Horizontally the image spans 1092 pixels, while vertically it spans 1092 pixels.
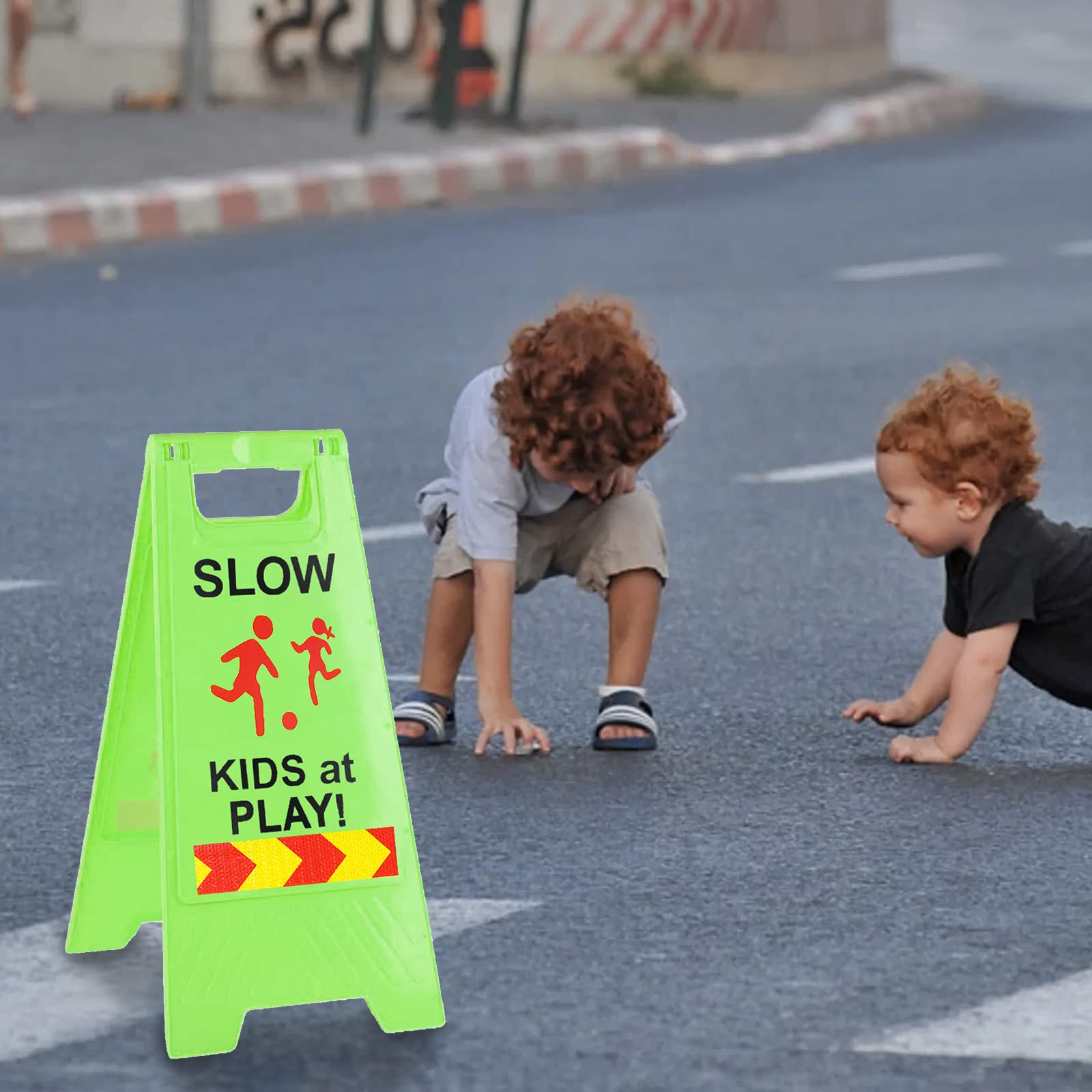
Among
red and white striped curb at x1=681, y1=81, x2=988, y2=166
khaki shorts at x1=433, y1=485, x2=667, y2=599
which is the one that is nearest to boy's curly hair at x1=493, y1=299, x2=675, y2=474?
khaki shorts at x1=433, y1=485, x2=667, y2=599

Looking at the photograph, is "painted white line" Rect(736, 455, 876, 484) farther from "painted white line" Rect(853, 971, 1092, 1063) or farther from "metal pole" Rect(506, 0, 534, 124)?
"metal pole" Rect(506, 0, 534, 124)

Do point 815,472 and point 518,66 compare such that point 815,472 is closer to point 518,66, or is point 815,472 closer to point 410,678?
point 410,678

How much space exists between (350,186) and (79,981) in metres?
12.0

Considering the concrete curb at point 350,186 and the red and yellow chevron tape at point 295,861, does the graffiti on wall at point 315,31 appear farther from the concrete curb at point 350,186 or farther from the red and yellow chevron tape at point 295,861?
the red and yellow chevron tape at point 295,861

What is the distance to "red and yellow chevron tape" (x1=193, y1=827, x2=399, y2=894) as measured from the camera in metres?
3.31

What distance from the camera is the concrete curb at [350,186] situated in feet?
44.8

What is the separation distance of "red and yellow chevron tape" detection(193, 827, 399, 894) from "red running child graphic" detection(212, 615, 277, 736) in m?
0.14

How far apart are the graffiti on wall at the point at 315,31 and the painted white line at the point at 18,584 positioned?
13804 millimetres

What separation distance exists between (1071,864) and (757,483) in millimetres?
3516

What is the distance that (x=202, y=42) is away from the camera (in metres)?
17.9

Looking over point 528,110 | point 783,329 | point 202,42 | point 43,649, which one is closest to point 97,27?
point 202,42

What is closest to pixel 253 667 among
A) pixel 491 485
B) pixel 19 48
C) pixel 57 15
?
pixel 491 485

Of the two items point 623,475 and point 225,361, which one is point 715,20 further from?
point 623,475

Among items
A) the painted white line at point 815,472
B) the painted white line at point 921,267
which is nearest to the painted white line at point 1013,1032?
the painted white line at point 815,472
